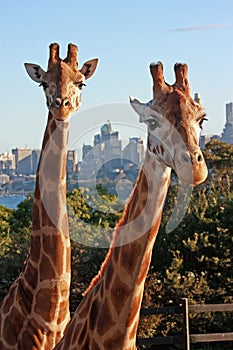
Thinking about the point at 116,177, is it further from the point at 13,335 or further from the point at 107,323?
the point at 107,323

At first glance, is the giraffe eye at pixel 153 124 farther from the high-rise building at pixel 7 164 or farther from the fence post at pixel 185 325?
the high-rise building at pixel 7 164

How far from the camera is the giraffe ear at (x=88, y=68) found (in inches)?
244

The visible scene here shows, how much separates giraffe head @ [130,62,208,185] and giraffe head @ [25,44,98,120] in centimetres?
156

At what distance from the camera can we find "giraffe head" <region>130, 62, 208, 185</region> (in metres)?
3.77

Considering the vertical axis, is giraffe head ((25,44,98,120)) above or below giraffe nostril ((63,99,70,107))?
above

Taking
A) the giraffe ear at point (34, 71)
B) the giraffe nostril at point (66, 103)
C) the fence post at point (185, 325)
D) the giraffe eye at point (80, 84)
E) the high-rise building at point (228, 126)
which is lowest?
the fence post at point (185, 325)

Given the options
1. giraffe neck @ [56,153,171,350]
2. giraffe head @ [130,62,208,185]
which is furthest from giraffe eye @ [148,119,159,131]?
giraffe neck @ [56,153,171,350]

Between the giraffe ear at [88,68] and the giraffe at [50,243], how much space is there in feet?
0.63

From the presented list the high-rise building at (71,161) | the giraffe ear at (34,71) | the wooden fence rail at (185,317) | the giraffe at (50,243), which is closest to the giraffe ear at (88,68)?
the giraffe at (50,243)

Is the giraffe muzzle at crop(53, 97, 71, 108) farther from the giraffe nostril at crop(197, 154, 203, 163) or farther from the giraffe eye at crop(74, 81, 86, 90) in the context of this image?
the giraffe nostril at crop(197, 154, 203, 163)

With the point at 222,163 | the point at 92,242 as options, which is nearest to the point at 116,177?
the point at 92,242

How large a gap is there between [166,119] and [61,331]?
94.4 inches

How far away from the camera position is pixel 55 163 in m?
5.88

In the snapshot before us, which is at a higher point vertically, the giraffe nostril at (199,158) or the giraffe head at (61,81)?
the giraffe head at (61,81)
